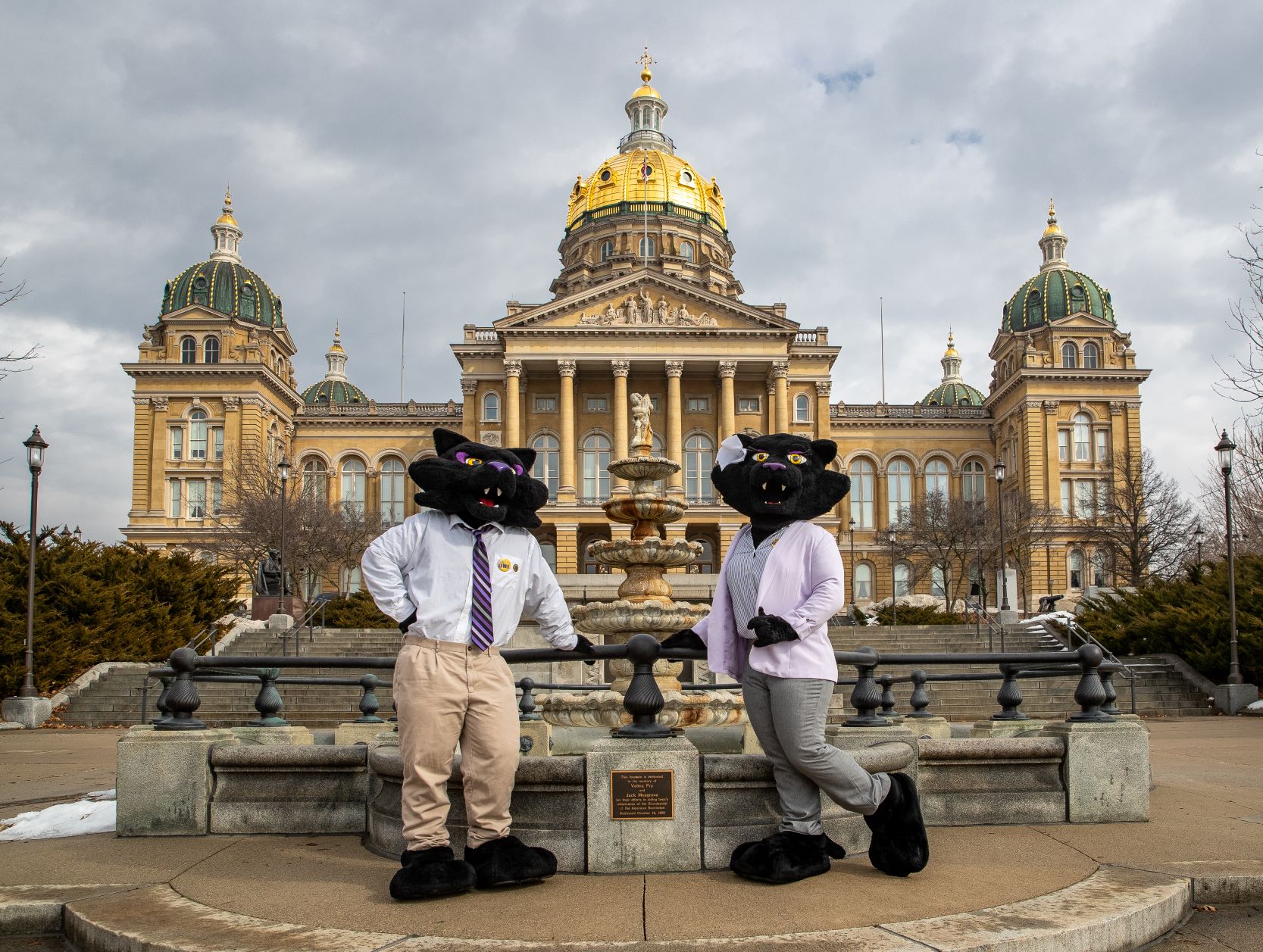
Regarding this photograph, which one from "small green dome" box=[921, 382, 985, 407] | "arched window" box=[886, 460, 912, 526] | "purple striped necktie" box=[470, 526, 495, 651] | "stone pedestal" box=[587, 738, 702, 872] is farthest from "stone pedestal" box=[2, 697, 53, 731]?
"small green dome" box=[921, 382, 985, 407]

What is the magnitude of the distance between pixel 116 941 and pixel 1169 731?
16.6 m

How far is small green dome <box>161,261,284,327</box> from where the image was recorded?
67.9 metres

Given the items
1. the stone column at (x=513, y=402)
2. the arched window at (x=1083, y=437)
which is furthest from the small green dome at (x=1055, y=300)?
the stone column at (x=513, y=402)

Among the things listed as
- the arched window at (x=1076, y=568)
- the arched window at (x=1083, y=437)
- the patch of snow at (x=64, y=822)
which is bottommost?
the patch of snow at (x=64, y=822)

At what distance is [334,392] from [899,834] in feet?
303

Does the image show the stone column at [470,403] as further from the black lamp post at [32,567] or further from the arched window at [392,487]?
the black lamp post at [32,567]

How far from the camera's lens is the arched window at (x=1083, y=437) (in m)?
66.8

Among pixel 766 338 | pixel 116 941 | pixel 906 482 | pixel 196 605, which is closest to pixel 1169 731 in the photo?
pixel 116 941

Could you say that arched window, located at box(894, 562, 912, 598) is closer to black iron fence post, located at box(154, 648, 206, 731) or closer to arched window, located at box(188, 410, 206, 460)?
arched window, located at box(188, 410, 206, 460)

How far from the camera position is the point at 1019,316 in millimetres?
71750

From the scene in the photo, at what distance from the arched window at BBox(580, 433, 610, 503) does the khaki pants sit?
188ft

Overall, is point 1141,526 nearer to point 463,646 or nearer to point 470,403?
point 470,403

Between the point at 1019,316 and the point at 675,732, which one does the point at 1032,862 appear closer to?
the point at 675,732

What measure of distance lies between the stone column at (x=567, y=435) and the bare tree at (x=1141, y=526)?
86.8ft
